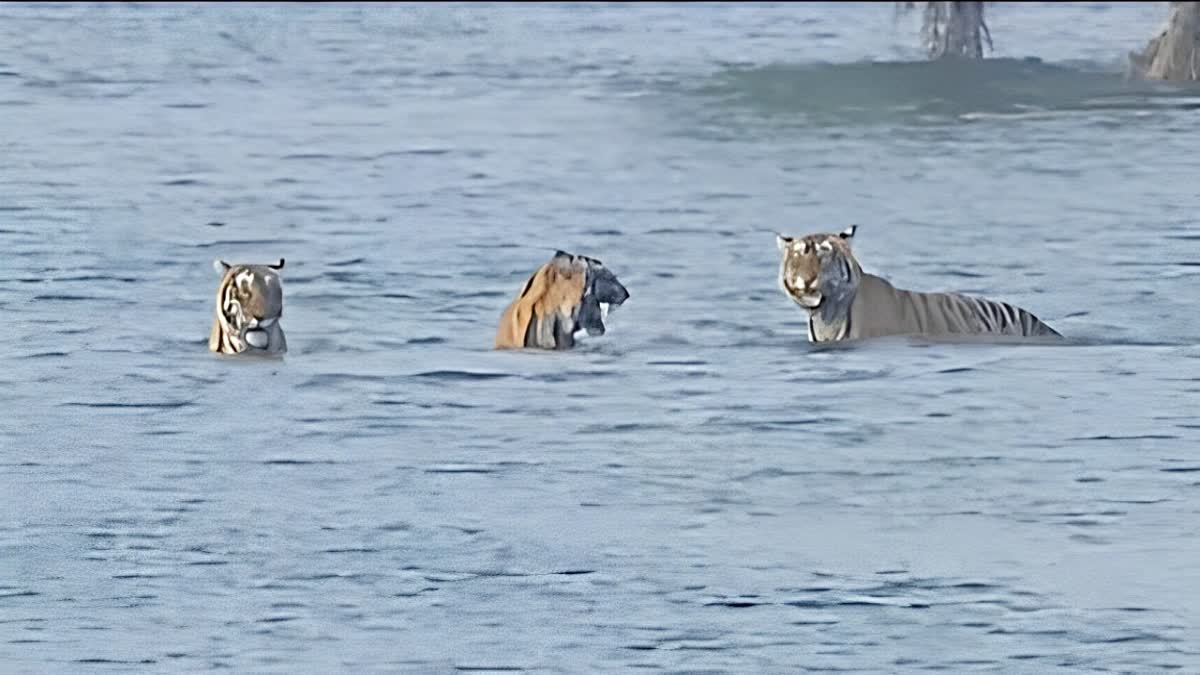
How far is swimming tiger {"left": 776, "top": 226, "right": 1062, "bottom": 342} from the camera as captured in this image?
22109 millimetres

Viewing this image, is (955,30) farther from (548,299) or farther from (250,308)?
(250,308)

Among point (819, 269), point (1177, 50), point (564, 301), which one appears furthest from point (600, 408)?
point (1177, 50)

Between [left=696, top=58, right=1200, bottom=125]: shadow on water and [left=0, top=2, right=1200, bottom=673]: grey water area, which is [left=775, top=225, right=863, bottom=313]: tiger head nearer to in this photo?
[left=0, top=2, right=1200, bottom=673]: grey water area

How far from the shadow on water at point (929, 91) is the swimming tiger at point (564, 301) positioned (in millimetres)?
22502

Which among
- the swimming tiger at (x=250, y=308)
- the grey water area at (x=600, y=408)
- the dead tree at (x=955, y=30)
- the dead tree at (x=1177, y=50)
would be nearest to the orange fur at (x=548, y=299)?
the grey water area at (x=600, y=408)

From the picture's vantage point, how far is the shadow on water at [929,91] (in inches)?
1810

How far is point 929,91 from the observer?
48844 mm

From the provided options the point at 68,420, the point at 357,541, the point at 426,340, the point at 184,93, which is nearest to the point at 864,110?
the point at 184,93

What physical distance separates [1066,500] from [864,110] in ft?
95.8

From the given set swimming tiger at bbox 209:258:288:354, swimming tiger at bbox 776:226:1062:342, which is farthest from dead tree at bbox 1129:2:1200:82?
swimming tiger at bbox 209:258:288:354

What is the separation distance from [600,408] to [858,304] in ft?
7.38

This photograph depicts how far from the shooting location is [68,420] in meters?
21.0

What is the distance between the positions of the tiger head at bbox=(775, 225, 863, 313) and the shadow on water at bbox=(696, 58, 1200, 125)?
22706 millimetres

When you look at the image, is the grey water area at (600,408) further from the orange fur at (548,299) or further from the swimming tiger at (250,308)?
the orange fur at (548,299)
